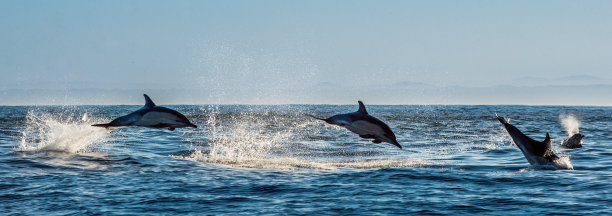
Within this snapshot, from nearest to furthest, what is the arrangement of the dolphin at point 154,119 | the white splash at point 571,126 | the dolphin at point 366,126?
the dolphin at point 366,126, the dolphin at point 154,119, the white splash at point 571,126

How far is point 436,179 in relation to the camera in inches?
612

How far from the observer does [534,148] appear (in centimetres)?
1705

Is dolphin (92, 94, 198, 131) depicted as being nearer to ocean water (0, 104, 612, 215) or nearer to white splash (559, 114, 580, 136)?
ocean water (0, 104, 612, 215)

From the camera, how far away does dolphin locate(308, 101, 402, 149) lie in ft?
46.2

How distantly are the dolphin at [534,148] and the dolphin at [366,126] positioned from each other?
4.18m

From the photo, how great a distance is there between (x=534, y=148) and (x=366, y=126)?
18.3ft

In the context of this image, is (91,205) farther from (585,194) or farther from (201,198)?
(585,194)

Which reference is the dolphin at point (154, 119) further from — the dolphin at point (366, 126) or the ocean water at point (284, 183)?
the dolphin at point (366, 126)

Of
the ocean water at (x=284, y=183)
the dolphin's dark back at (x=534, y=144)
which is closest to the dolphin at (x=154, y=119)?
the ocean water at (x=284, y=183)

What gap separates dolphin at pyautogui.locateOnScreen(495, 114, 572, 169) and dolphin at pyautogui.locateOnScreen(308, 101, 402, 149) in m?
4.18

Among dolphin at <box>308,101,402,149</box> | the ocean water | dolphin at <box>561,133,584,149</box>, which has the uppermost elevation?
dolphin at <box>308,101,402,149</box>

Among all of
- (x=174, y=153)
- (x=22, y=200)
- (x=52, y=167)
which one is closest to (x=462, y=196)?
(x=22, y=200)

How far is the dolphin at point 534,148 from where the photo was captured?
1661 cm

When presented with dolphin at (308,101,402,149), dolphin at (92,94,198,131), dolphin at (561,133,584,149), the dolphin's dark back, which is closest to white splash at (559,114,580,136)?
dolphin at (561,133,584,149)
